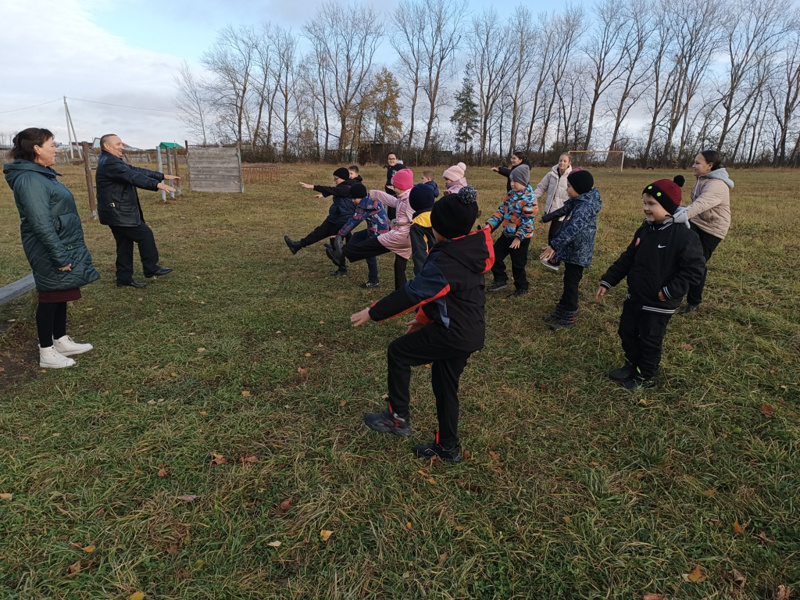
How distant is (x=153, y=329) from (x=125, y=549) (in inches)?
124

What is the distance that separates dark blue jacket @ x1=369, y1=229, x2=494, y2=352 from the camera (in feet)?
8.31

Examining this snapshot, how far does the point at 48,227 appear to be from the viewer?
3.74 meters

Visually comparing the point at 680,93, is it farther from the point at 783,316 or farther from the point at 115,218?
the point at 115,218

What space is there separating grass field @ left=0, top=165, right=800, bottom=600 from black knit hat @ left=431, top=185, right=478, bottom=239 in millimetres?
1509

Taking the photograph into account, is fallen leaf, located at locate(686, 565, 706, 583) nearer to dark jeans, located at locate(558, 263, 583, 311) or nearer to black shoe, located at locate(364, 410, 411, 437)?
black shoe, located at locate(364, 410, 411, 437)

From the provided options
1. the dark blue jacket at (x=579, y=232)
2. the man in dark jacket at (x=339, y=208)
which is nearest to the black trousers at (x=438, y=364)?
the dark blue jacket at (x=579, y=232)

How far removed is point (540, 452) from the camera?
10.4ft

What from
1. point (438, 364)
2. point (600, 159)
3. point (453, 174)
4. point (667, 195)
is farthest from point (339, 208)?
point (600, 159)

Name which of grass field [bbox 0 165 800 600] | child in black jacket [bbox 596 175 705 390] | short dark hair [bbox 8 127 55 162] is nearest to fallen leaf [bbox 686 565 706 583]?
grass field [bbox 0 165 800 600]

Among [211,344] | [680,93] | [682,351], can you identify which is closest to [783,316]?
[682,351]

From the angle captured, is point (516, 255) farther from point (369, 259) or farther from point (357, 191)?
point (357, 191)

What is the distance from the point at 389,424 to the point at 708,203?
4050mm

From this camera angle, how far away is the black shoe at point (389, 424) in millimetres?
3217

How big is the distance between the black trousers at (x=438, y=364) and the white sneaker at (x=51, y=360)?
306cm
